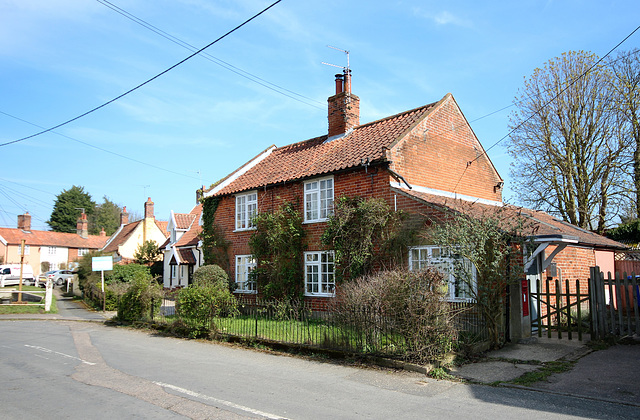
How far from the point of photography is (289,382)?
338 inches

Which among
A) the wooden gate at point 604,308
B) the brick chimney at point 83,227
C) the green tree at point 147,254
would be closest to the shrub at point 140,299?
the wooden gate at point 604,308

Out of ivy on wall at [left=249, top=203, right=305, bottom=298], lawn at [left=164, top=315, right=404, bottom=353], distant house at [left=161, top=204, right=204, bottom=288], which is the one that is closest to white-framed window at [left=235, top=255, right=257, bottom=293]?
ivy on wall at [left=249, top=203, right=305, bottom=298]

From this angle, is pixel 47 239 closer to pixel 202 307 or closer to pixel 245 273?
pixel 245 273

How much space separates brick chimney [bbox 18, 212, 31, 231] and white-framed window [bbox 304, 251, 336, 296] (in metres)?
62.4

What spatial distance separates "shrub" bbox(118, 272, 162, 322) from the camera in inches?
692

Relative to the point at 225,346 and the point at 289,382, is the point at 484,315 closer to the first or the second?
the point at 289,382

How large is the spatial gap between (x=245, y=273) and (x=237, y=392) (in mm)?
12697

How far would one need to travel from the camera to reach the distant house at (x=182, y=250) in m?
29.2

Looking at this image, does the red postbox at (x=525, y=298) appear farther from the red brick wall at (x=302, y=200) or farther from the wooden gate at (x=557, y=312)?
the red brick wall at (x=302, y=200)

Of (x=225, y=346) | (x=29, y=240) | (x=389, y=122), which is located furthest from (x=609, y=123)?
(x=29, y=240)

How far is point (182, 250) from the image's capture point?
30.0m

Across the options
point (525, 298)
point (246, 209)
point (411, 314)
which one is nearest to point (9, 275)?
point (246, 209)

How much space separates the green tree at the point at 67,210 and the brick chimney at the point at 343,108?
7654cm

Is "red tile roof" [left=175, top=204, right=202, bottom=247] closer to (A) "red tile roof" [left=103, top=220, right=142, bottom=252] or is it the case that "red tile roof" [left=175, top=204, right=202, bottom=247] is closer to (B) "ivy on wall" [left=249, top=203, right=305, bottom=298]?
(B) "ivy on wall" [left=249, top=203, right=305, bottom=298]
